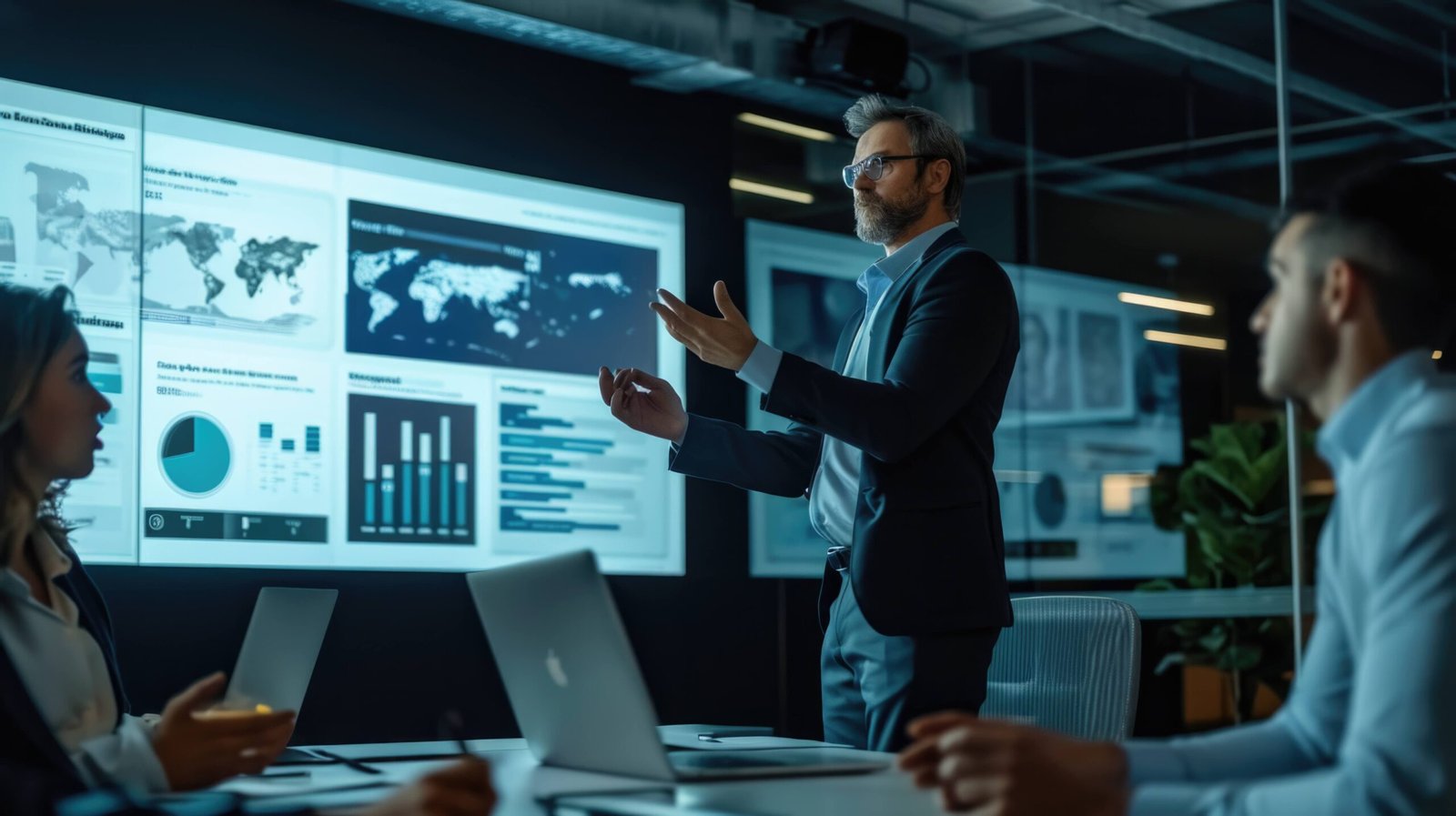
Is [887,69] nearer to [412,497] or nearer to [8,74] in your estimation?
[412,497]

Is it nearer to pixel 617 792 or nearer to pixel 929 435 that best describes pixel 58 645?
pixel 617 792

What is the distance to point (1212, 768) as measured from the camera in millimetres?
1507

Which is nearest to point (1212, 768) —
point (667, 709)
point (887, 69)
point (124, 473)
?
point (124, 473)

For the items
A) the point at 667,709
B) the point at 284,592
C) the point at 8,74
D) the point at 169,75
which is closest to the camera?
the point at 284,592

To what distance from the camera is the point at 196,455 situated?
13.4 feet

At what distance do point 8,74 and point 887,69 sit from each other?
300 cm

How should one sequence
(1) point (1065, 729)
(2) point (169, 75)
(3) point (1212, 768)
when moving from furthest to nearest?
(2) point (169, 75)
(1) point (1065, 729)
(3) point (1212, 768)

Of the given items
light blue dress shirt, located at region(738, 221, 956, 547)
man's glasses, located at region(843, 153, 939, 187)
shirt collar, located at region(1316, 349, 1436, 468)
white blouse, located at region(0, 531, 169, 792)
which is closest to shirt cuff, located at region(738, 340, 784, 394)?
light blue dress shirt, located at region(738, 221, 956, 547)

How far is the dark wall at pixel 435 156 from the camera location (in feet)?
13.4

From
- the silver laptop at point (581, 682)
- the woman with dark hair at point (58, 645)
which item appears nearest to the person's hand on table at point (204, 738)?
the woman with dark hair at point (58, 645)

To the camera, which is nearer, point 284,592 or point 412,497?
point 284,592

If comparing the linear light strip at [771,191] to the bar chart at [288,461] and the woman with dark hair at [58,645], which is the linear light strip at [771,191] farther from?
the woman with dark hair at [58,645]

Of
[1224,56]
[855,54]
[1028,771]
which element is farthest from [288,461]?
[1224,56]

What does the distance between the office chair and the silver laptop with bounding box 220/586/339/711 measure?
1174 millimetres
